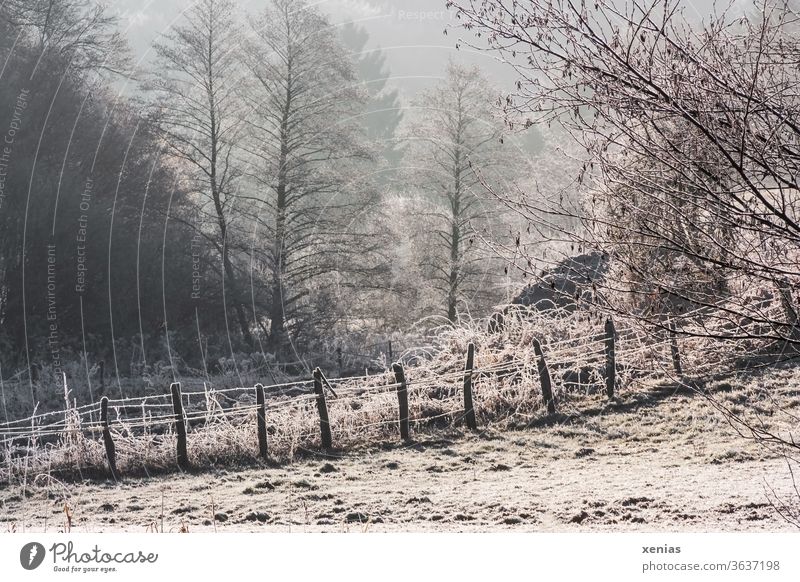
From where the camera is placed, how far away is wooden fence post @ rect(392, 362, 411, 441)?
471 inches

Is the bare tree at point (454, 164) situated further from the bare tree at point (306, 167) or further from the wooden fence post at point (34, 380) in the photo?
the wooden fence post at point (34, 380)

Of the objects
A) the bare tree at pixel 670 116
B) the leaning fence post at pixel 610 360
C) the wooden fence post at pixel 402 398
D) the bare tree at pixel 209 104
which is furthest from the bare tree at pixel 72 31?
the bare tree at pixel 670 116

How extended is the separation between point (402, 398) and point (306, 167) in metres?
12.8

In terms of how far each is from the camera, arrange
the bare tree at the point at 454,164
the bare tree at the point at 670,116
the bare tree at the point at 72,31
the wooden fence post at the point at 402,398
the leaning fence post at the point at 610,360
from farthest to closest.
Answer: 1. the bare tree at the point at 454,164
2. the bare tree at the point at 72,31
3. the leaning fence post at the point at 610,360
4. the wooden fence post at the point at 402,398
5. the bare tree at the point at 670,116

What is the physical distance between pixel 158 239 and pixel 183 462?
13.2 metres

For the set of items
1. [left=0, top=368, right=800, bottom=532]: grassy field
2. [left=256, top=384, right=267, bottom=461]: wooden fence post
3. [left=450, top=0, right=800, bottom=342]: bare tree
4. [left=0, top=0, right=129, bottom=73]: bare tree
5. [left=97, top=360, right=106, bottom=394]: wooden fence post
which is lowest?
[left=0, top=368, right=800, bottom=532]: grassy field

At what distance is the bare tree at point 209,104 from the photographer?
22.6 metres

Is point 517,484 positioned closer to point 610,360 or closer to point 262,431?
point 262,431

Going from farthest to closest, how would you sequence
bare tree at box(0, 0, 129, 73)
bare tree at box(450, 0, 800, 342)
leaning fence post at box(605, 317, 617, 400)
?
bare tree at box(0, 0, 129, 73) → leaning fence post at box(605, 317, 617, 400) → bare tree at box(450, 0, 800, 342)

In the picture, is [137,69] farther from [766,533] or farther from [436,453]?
[766,533]

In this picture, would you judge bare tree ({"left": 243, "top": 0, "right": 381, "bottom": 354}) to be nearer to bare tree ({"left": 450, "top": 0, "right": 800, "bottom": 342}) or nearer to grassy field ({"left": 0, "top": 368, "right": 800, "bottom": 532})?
grassy field ({"left": 0, "top": 368, "right": 800, "bottom": 532})

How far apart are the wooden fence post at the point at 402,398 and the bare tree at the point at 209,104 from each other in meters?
11.2

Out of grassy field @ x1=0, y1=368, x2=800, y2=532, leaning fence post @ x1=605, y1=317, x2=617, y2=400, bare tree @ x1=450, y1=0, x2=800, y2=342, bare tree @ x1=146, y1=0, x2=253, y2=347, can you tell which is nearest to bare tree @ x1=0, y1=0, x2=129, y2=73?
bare tree @ x1=146, y1=0, x2=253, y2=347

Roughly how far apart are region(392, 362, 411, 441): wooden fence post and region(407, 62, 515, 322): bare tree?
12.3 metres
